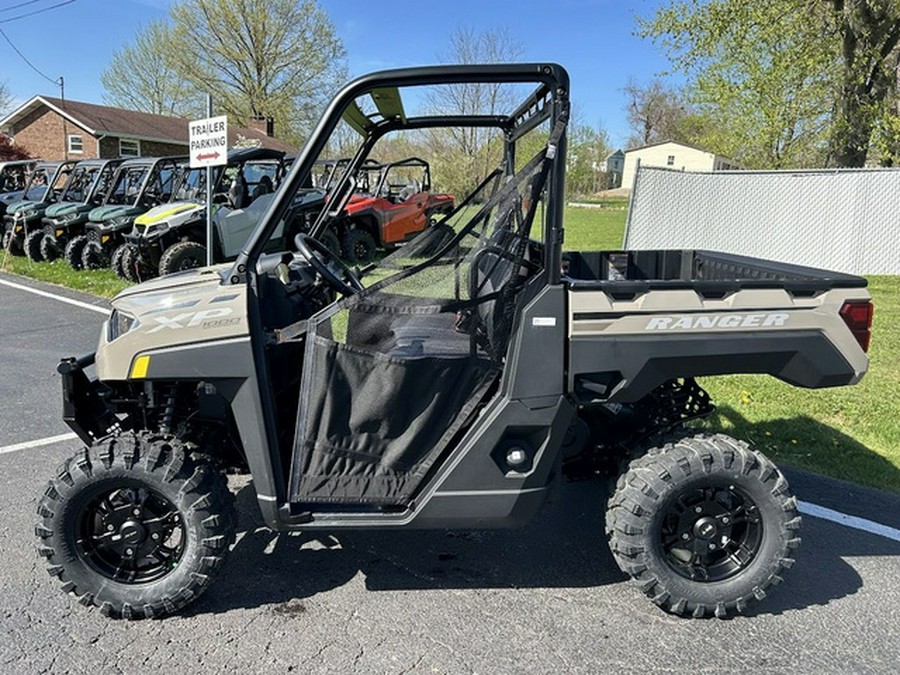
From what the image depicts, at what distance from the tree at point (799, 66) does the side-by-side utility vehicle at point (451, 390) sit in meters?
13.0

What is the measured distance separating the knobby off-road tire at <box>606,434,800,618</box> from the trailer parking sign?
594 centimetres

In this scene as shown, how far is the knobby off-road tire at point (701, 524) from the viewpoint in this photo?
9.10ft

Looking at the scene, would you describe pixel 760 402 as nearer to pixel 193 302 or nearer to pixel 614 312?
pixel 614 312

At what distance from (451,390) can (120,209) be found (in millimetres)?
11103

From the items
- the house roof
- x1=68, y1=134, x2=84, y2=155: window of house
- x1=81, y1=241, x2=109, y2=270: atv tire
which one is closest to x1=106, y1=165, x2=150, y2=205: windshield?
x1=81, y1=241, x2=109, y2=270: atv tire

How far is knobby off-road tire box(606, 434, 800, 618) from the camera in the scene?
2773mm

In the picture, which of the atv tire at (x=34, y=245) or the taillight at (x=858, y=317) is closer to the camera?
the taillight at (x=858, y=317)

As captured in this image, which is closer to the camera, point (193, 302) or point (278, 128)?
point (193, 302)

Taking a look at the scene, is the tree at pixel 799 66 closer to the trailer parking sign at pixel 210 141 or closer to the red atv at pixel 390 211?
the red atv at pixel 390 211

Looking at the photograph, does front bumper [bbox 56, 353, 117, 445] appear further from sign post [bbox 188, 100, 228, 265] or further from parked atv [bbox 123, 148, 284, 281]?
parked atv [bbox 123, 148, 284, 281]

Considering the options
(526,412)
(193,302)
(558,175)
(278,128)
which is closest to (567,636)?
(526,412)

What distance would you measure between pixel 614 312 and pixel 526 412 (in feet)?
1.70

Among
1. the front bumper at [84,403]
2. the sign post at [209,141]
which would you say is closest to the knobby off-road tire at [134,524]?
the front bumper at [84,403]

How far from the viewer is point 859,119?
1420cm
